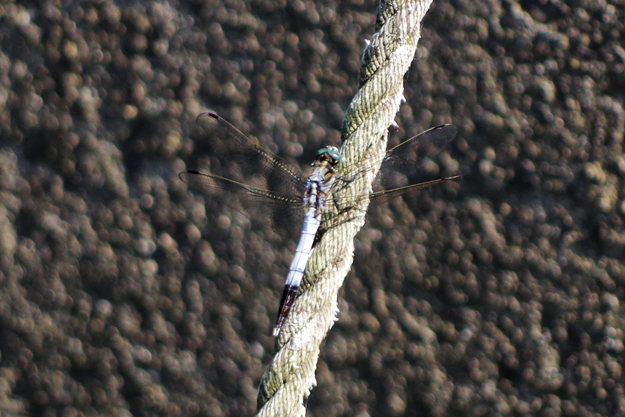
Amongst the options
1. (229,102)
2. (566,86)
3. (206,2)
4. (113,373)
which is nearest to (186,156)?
(229,102)

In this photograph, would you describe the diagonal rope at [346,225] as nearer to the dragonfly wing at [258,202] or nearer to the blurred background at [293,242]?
the dragonfly wing at [258,202]

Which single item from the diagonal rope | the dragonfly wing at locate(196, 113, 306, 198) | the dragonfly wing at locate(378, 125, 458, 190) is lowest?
the diagonal rope

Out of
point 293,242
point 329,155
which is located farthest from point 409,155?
point 293,242

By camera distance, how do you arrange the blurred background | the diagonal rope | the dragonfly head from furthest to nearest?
the blurred background < the dragonfly head < the diagonal rope

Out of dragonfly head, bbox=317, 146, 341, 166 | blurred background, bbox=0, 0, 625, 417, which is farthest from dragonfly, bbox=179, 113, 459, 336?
blurred background, bbox=0, 0, 625, 417

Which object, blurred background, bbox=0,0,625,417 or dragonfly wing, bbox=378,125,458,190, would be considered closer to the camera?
dragonfly wing, bbox=378,125,458,190

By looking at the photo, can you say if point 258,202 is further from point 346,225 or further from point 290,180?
point 346,225

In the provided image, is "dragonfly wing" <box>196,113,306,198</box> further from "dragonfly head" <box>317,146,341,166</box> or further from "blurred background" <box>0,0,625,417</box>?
"blurred background" <box>0,0,625,417</box>

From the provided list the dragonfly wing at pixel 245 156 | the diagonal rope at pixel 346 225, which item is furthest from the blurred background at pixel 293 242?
the diagonal rope at pixel 346 225
